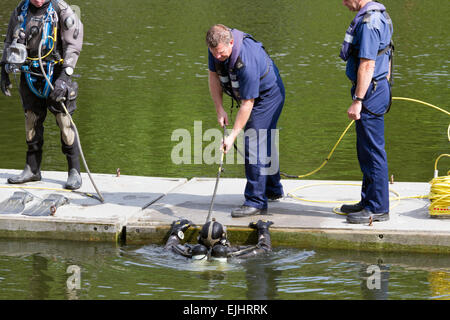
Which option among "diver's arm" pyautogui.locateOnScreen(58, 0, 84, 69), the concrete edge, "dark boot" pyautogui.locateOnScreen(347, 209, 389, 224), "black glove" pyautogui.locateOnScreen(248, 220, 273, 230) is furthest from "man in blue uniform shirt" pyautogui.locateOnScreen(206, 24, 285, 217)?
"diver's arm" pyautogui.locateOnScreen(58, 0, 84, 69)

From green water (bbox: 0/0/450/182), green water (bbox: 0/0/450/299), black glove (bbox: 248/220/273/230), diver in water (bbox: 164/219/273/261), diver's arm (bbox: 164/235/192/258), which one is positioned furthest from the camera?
green water (bbox: 0/0/450/182)

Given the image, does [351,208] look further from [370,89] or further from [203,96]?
[203,96]

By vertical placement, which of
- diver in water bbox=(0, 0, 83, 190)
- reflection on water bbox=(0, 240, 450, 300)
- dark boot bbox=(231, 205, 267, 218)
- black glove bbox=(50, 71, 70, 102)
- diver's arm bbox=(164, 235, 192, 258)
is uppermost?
diver in water bbox=(0, 0, 83, 190)

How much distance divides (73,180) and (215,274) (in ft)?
8.67

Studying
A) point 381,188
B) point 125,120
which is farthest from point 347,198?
point 125,120

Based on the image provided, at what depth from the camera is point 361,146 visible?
7648 mm

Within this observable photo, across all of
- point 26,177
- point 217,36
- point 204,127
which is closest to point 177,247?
point 217,36

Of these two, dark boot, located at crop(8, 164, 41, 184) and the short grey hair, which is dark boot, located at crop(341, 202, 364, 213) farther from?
dark boot, located at crop(8, 164, 41, 184)

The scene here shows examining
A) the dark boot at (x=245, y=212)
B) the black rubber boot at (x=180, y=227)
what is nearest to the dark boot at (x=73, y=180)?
the black rubber boot at (x=180, y=227)

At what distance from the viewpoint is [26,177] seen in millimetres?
9391

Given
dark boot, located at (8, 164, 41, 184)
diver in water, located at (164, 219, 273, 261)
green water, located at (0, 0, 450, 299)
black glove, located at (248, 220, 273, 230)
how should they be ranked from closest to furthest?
1. green water, located at (0, 0, 450, 299)
2. diver in water, located at (164, 219, 273, 261)
3. black glove, located at (248, 220, 273, 230)
4. dark boot, located at (8, 164, 41, 184)

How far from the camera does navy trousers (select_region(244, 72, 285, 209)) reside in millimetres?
7922

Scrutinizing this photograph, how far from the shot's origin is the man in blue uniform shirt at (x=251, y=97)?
7.50m

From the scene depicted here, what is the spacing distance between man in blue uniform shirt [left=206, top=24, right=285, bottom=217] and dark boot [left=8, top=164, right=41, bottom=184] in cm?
267
